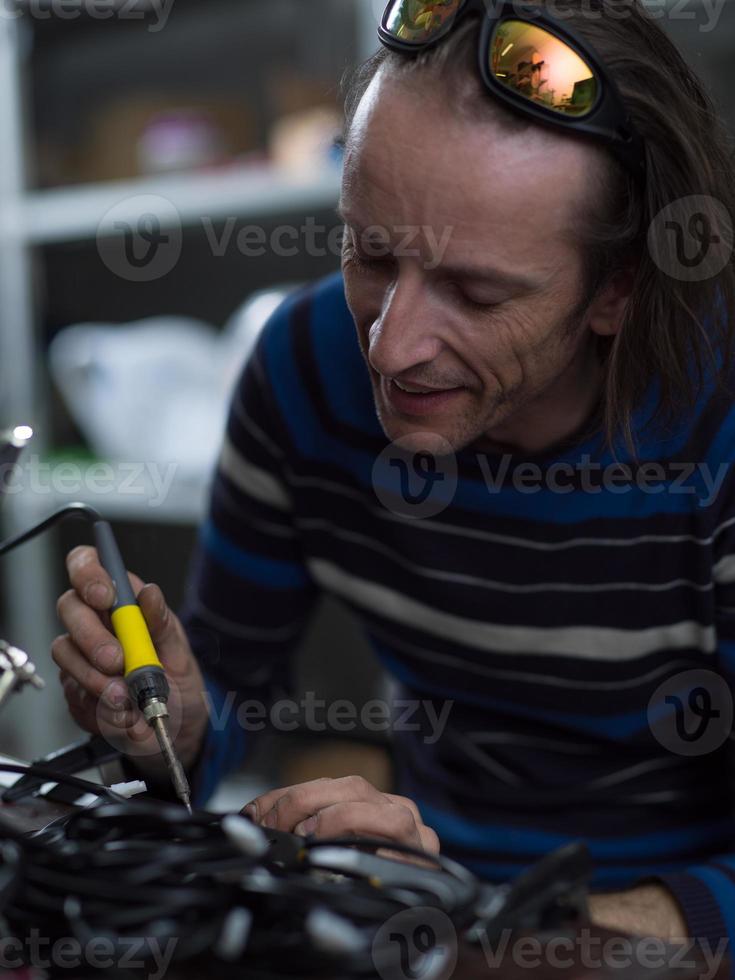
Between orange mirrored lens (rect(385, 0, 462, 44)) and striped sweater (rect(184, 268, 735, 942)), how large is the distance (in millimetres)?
278

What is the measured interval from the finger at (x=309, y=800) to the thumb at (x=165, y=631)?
17 centimetres

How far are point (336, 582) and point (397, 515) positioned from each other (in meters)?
0.10

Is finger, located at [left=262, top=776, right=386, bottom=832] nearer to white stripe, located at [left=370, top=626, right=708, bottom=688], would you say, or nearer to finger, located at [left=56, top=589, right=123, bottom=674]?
finger, located at [left=56, top=589, right=123, bottom=674]

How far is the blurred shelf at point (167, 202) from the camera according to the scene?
152 centimetres

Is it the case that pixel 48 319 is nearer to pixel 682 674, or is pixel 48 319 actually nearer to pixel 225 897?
A: pixel 682 674

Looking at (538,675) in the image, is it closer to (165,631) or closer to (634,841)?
(634,841)

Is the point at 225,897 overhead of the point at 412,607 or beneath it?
overhead

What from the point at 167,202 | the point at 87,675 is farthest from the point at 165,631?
the point at 167,202

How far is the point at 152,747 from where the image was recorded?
0.65m

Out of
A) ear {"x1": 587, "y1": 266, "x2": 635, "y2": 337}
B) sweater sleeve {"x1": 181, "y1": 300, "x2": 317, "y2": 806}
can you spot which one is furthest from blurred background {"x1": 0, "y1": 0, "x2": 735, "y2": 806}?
ear {"x1": 587, "y1": 266, "x2": 635, "y2": 337}

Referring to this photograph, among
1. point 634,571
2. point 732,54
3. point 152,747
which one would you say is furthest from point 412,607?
point 732,54

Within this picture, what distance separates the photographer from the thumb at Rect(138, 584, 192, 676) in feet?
2.21

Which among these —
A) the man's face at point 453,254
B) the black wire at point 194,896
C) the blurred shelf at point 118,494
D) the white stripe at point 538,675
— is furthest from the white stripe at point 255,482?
the blurred shelf at point 118,494

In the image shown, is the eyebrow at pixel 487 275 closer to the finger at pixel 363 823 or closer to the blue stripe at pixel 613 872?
the finger at pixel 363 823
